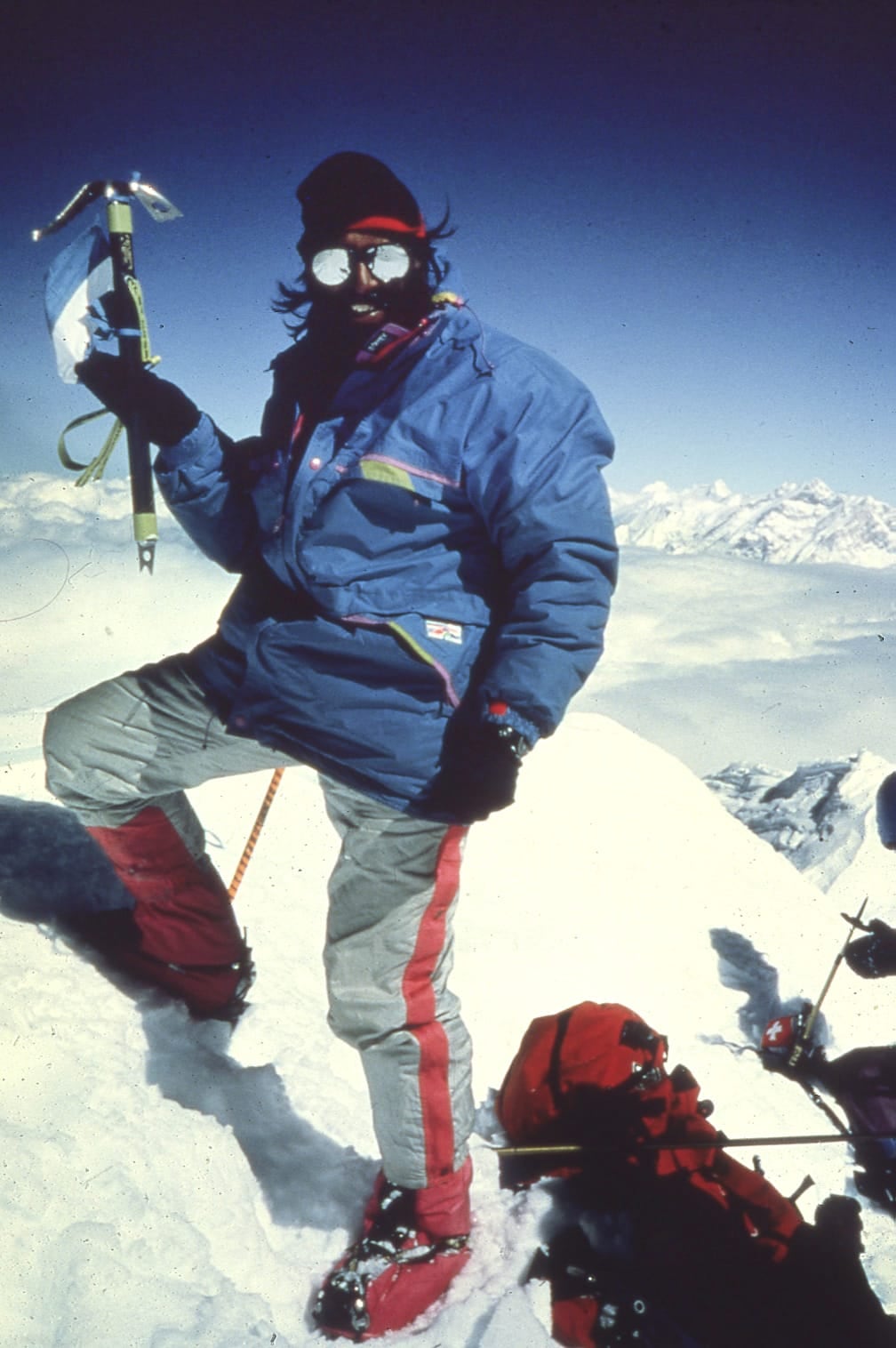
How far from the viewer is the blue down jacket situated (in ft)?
5.36

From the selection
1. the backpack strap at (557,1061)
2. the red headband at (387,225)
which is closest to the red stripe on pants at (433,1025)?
the backpack strap at (557,1061)

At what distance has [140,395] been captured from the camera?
A: 1.95 m

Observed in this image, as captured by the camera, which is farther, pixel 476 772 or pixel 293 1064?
pixel 293 1064

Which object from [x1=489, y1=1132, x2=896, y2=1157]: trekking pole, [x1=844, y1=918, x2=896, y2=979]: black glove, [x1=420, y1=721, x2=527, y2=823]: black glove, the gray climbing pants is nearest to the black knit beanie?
[x1=420, y1=721, x2=527, y2=823]: black glove

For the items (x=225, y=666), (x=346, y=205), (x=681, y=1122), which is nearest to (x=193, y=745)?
(x=225, y=666)

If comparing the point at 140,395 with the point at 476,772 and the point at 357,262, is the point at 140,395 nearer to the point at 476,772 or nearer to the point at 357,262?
the point at 357,262

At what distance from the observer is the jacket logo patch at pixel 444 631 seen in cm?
172

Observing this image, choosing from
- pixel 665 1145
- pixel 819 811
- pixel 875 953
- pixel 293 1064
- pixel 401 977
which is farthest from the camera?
pixel 819 811

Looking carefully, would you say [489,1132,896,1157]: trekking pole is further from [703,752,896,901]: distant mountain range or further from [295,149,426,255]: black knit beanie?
[703,752,896,901]: distant mountain range

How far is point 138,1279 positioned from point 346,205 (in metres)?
2.58

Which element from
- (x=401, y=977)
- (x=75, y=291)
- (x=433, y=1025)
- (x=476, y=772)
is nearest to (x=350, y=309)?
(x=75, y=291)

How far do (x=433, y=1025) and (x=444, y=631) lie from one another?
39.4 inches

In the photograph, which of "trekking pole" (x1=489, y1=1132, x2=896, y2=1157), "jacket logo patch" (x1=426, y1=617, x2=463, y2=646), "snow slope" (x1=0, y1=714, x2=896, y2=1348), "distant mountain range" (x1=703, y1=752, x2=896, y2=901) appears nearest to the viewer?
"snow slope" (x1=0, y1=714, x2=896, y2=1348)

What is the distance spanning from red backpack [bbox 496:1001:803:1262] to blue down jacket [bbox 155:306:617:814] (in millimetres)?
1363
